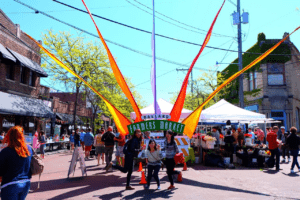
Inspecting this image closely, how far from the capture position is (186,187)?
25.8ft

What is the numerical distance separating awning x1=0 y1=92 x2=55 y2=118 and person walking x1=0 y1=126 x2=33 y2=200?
1379 centimetres

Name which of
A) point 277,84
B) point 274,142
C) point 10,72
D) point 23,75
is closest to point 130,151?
point 274,142

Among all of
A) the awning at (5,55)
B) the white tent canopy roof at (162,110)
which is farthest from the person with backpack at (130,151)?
the awning at (5,55)

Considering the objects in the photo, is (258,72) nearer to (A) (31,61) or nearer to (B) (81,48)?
(B) (81,48)

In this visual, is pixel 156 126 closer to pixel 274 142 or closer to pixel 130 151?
pixel 130 151

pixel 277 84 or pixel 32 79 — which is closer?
pixel 32 79

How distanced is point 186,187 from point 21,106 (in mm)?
14537

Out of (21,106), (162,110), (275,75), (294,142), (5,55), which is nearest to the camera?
(294,142)

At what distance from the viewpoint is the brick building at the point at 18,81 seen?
17.6 m

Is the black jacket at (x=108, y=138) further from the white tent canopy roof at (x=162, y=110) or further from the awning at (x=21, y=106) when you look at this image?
the awning at (x=21, y=106)

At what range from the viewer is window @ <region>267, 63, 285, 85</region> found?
26672mm

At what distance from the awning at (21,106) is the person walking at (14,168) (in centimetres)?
1379

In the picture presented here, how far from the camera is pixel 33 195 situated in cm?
702

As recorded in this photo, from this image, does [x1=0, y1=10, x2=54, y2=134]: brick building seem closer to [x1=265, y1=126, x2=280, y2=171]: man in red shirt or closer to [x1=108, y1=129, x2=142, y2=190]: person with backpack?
[x1=108, y1=129, x2=142, y2=190]: person with backpack
